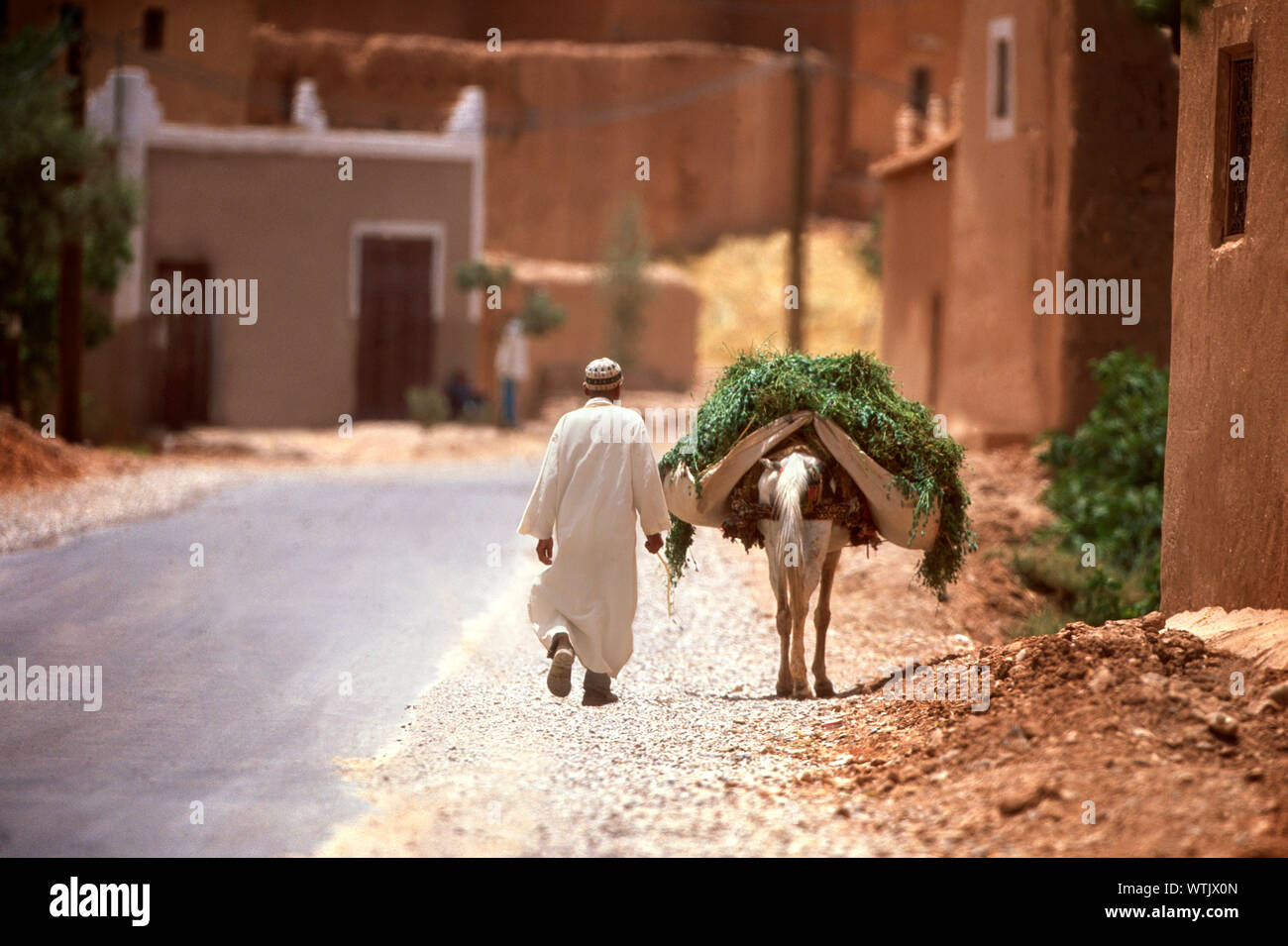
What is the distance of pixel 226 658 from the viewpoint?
29.5 ft

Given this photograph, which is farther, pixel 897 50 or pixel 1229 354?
pixel 897 50

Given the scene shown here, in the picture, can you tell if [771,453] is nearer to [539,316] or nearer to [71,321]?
[71,321]

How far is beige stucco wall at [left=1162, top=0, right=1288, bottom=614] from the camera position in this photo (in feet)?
25.0

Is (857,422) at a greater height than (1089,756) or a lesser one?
greater

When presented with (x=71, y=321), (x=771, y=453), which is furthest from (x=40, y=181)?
(x=771, y=453)

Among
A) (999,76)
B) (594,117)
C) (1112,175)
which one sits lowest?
(1112,175)

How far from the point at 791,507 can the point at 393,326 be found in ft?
73.6

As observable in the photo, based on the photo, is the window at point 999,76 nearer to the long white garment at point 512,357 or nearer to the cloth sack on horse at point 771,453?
the long white garment at point 512,357

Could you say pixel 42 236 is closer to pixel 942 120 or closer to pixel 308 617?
pixel 308 617

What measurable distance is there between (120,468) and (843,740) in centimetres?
1414

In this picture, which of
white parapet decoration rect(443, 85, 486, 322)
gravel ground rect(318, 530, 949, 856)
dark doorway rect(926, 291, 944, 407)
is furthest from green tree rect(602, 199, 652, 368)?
gravel ground rect(318, 530, 949, 856)

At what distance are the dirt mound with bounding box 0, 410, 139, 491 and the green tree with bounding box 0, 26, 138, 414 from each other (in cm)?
297

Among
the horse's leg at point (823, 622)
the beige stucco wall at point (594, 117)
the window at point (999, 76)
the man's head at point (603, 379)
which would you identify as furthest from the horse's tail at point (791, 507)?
the beige stucco wall at point (594, 117)
